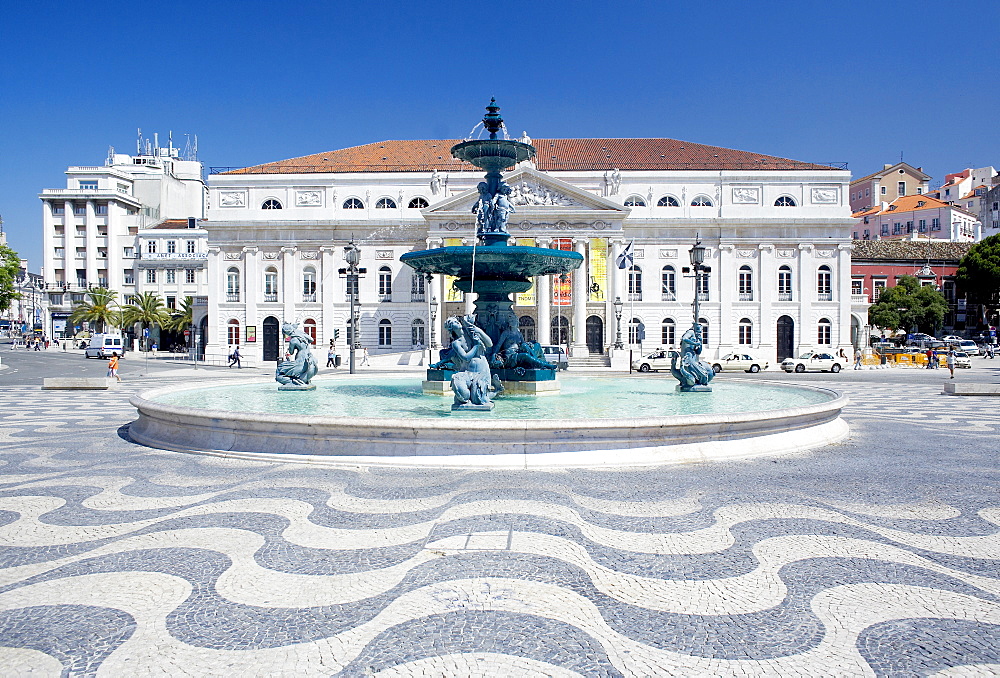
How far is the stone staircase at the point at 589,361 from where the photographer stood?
41469 mm

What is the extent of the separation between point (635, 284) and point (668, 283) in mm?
2313

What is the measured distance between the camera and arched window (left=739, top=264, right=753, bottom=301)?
4747 cm

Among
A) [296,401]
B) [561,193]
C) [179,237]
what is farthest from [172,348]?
[296,401]

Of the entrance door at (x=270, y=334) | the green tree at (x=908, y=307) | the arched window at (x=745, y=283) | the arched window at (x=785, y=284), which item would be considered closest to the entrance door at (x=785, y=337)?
the arched window at (x=785, y=284)

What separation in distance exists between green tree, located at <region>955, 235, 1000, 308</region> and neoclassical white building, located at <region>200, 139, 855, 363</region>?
817 inches

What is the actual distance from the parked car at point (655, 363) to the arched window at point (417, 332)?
14901 millimetres

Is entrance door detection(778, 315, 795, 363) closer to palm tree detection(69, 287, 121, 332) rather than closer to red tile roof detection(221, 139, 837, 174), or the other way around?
red tile roof detection(221, 139, 837, 174)

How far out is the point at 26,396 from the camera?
752 inches

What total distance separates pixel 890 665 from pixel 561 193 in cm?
4263

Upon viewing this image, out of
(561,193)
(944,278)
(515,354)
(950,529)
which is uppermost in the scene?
(561,193)

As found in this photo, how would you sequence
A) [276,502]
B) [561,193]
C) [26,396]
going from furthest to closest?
[561,193] → [26,396] → [276,502]

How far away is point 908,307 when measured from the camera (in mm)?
57469

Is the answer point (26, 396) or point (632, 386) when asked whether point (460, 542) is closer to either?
point (632, 386)

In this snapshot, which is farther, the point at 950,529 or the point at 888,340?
the point at 888,340
